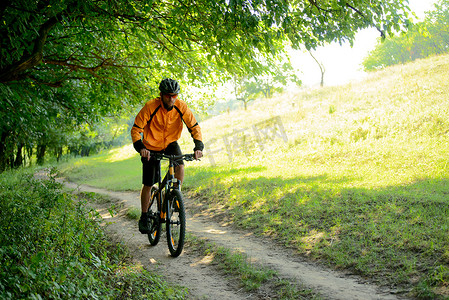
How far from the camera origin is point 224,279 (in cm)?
473

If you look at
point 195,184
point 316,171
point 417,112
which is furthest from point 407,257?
point 417,112

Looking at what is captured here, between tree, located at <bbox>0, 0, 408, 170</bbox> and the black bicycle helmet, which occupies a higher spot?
tree, located at <bbox>0, 0, 408, 170</bbox>

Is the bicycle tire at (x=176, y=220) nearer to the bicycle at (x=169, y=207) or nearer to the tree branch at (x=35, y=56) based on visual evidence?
the bicycle at (x=169, y=207)

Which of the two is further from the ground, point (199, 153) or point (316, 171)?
point (199, 153)

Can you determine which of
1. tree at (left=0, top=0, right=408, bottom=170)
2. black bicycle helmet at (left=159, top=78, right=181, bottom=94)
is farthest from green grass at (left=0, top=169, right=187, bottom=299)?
tree at (left=0, top=0, right=408, bottom=170)

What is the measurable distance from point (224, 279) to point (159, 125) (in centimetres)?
264

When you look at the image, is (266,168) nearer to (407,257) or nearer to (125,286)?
(407,257)

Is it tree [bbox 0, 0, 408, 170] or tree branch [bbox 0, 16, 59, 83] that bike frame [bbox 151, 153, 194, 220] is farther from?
tree branch [bbox 0, 16, 59, 83]

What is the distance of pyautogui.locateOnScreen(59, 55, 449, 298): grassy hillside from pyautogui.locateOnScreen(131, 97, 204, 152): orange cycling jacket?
2.71 m

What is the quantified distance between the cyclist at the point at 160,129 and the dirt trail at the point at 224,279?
32.3 inches

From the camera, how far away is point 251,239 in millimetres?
6645

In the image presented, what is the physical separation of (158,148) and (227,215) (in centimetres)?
347

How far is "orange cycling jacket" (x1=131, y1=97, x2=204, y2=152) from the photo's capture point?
5.55 meters

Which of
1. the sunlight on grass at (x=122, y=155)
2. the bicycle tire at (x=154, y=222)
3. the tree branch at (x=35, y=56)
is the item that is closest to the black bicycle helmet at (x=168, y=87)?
the bicycle tire at (x=154, y=222)
